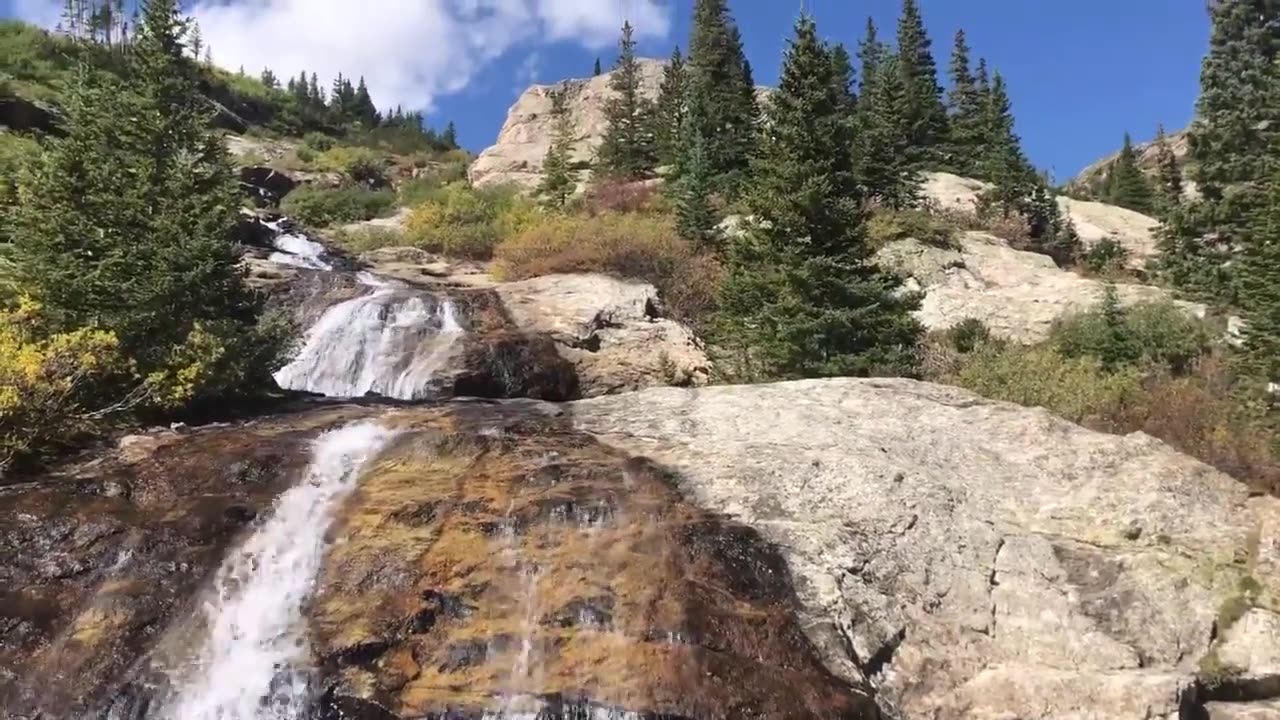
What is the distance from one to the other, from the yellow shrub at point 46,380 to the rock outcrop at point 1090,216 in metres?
30.0

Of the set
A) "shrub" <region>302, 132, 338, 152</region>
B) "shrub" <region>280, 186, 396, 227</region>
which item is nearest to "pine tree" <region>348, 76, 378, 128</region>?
"shrub" <region>302, 132, 338, 152</region>

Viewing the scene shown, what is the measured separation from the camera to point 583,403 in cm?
1473

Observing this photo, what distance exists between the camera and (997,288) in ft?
84.9

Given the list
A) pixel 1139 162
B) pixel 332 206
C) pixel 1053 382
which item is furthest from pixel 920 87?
pixel 1139 162

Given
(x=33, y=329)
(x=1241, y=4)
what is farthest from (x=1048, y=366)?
(x=1241, y=4)

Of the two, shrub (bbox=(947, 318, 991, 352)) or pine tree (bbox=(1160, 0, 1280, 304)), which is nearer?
shrub (bbox=(947, 318, 991, 352))

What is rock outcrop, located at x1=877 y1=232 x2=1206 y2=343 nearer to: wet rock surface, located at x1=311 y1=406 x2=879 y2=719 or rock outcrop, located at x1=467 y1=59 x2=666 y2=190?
wet rock surface, located at x1=311 y1=406 x2=879 y2=719

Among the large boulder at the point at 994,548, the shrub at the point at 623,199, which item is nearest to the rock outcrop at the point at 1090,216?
the shrub at the point at 623,199

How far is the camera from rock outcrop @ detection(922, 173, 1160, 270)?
37750 millimetres

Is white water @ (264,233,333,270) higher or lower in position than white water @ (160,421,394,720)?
higher

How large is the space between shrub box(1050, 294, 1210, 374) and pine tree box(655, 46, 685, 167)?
831 inches

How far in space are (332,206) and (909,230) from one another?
25335 millimetres

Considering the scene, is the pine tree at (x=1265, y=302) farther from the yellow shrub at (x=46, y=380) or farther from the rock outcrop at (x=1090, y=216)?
the yellow shrub at (x=46, y=380)

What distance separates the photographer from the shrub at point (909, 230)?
91.7 ft
